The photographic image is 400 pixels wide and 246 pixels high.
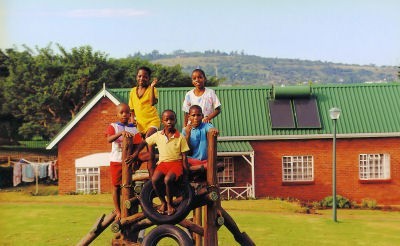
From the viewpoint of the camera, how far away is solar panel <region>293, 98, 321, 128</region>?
1307 inches

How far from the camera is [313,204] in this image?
31.6 metres

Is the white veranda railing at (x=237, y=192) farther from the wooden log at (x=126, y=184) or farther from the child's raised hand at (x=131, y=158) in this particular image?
the child's raised hand at (x=131, y=158)

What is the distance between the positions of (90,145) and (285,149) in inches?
367

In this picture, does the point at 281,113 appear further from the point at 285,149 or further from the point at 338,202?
the point at 338,202

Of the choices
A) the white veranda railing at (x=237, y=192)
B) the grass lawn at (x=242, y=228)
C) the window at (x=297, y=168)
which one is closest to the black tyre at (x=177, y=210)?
the grass lawn at (x=242, y=228)

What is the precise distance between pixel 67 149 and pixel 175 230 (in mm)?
21398

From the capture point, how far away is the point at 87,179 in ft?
106

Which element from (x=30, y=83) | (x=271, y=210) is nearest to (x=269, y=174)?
(x=271, y=210)

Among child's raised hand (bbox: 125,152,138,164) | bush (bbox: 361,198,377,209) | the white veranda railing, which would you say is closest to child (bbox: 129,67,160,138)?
child's raised hand (bbox: 125,152,138,164)

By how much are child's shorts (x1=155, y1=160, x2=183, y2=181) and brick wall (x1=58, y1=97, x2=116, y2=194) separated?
2072 centimetres

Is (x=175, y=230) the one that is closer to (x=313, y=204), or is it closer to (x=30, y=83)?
(x=313, y=204)

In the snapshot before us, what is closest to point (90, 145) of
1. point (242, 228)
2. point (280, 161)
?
point (280, 161)

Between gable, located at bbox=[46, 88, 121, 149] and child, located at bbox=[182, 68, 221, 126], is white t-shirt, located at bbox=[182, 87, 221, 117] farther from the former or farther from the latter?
gable, located at bbox=[46, 88, 121, 149]

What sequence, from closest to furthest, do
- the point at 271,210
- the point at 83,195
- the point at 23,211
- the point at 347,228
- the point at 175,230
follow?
the point at 175,230 < the point at 347,228 < the point at 23,211 < the point at 271,210 < the point at 83,195
